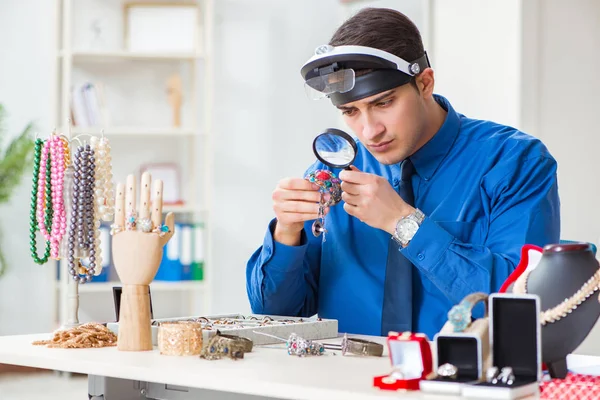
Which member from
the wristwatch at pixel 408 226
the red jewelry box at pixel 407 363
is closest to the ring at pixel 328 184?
the wristwatch at pixel 408 226

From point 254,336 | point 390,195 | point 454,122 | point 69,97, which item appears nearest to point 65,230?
point 254,336

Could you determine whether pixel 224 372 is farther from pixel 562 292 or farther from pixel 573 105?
pixel 573 105

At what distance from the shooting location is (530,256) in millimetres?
1459

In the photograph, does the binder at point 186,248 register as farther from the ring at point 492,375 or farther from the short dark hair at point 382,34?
the ring at point 492,375

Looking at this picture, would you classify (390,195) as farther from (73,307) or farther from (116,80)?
(116,80)

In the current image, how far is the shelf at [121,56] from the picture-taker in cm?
518

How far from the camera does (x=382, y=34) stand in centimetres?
217

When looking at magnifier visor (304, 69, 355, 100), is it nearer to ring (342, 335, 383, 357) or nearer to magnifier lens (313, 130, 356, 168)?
magnifier lens (313, 130, 356, 168)

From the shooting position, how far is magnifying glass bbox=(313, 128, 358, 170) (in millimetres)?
1987

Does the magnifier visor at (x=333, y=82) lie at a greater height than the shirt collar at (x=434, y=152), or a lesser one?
greater

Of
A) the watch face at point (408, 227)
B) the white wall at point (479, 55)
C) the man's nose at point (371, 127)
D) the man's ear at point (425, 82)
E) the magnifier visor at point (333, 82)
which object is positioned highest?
the white wall at point (479, 55)

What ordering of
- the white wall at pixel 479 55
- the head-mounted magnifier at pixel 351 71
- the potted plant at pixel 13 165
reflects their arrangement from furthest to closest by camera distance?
the potted plant at pixel 13 165 < the white wall at pixel 479 55 < the head-mounted magnifier at pixel 351 71

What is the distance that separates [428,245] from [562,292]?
2.16 feet

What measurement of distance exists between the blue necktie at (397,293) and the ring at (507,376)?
38.3 inches
